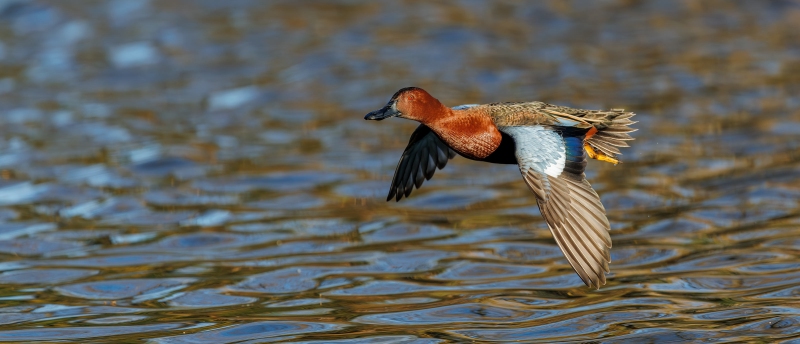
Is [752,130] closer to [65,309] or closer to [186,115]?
[186,115]

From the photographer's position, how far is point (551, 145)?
6.56 m

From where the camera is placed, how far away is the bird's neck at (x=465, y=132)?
6766mm

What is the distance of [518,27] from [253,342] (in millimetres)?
10120

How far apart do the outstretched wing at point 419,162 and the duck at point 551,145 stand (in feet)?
0.63

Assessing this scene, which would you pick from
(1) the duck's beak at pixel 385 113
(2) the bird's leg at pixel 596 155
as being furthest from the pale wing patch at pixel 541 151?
(1) the duck's beak at pixel 385 113

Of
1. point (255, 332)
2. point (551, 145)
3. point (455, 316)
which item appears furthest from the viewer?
point (455, 316)

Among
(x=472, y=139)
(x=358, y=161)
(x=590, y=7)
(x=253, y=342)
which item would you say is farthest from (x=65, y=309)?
(x=590, y=7)

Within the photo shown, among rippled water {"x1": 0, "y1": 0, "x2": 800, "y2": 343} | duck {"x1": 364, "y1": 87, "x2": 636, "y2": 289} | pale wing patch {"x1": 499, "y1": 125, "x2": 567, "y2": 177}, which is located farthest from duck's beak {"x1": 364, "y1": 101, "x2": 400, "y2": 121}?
rippled water {"x1": 0, "y1": 0, "x2": 800, "y2": 343}

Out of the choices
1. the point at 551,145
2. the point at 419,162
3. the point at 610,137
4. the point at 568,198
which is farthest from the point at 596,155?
the point at 419,162

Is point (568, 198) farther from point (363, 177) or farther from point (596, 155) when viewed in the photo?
point (363, 177)

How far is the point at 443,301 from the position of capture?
25.2 feet

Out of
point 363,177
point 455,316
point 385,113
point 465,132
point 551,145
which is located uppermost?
point 385,113

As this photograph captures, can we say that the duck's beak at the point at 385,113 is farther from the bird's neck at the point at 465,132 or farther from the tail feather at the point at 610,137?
the tail feather at the point at 610,137

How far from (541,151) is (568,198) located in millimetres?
293
